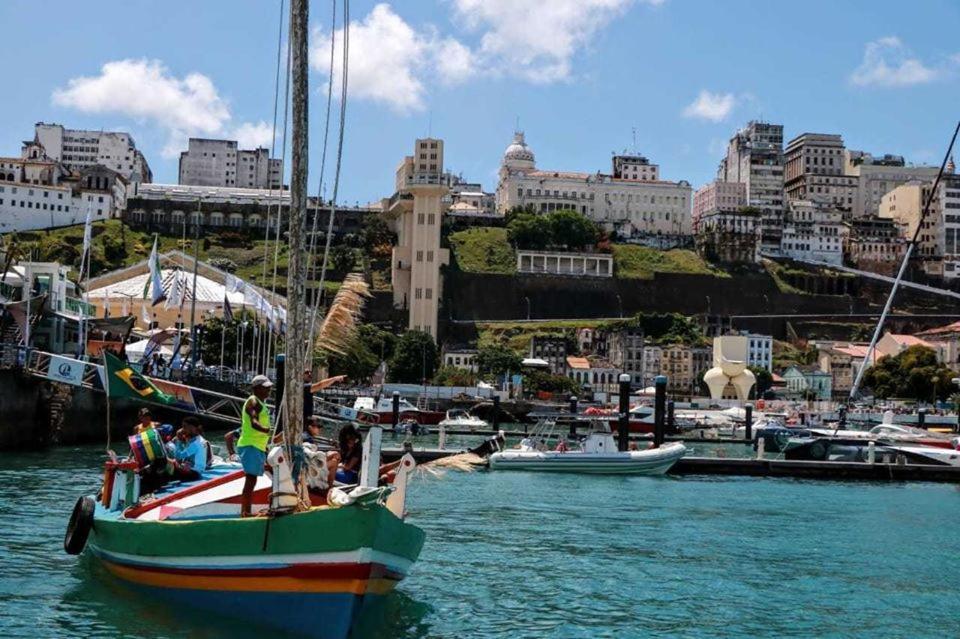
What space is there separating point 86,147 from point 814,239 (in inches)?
3918

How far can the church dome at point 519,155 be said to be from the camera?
18400 centimetres

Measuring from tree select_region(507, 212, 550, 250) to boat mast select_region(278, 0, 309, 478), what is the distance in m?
135

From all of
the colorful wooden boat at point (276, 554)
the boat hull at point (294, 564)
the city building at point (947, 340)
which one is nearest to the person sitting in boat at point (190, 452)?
the colorful wooden boat at point (276, 554)

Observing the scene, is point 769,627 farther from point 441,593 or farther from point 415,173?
point 415,173

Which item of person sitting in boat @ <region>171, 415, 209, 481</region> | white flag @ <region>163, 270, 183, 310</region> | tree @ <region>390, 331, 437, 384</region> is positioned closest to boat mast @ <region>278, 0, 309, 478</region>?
person sitting in boat @ <region>171, 415, 209, 481</region>

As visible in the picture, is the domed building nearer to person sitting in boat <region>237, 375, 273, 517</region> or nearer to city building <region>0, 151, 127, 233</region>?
city building <region>0, 151, 127, 233</region>

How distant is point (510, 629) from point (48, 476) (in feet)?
65.9

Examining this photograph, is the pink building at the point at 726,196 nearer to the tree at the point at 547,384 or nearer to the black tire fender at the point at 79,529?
the tree at the point at 547,384

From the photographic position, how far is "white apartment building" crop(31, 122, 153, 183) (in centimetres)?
17462

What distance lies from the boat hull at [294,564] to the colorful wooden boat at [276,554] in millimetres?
12

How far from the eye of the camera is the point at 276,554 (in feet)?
51.9

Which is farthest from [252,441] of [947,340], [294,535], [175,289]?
[947,340]

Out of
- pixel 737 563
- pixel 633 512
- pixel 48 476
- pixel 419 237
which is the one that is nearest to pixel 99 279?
pixel 419 237

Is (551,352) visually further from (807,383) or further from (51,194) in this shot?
(51,194)
